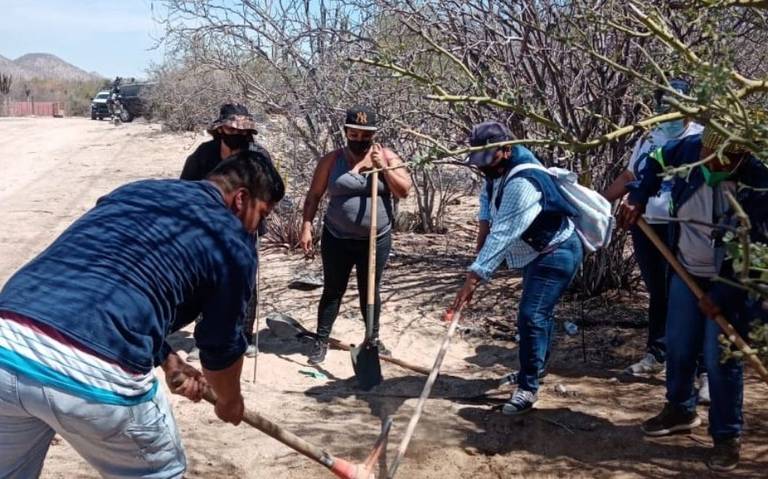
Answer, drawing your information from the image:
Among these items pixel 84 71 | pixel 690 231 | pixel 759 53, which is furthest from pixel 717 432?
pixel 84 71

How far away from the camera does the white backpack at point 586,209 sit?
14.9 feet

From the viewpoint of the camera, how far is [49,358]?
7.55 feet

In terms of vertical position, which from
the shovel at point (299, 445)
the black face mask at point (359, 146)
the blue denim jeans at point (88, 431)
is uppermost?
the black face mask at point (359, 146)

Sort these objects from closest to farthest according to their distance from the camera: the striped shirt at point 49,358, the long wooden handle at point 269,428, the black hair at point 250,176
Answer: the striped shirt at point 49,358
the black hair at point 250,176
the long wooden handle at point 269,428

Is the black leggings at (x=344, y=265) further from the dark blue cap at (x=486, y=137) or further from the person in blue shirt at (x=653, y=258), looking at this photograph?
the person in blue shirt at (x=653, y=258)

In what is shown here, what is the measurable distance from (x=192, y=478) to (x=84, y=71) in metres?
183

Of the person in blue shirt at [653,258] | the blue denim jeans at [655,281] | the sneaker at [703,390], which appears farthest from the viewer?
the blue denim jeans at [655,281]

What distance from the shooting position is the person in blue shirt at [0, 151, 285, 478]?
2314mm

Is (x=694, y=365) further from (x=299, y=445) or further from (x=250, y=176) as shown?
(x=250, y=176)

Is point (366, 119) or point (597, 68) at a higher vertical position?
point (597, 68)

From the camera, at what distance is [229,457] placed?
4.24m

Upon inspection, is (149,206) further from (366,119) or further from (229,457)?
(366,119)

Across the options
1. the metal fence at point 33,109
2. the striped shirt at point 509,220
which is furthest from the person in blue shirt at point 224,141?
the metal fence at point 33,109

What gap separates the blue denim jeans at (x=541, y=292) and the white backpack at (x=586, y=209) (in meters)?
0.07
